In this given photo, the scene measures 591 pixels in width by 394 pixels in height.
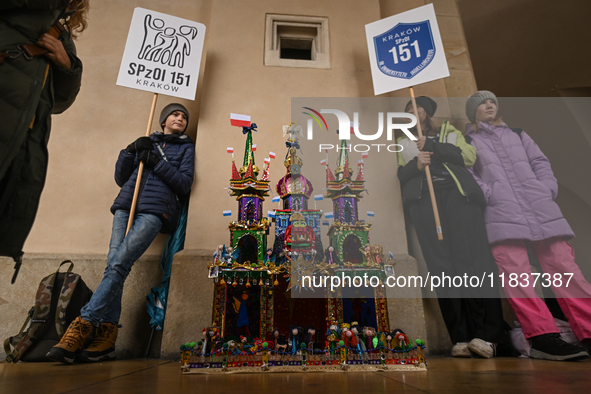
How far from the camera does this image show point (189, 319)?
2.46 meters

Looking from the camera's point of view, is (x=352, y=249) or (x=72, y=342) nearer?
(x=72, y=342)

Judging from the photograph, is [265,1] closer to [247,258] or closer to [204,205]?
[204,205]

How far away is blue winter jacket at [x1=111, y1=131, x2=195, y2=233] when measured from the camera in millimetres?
2416

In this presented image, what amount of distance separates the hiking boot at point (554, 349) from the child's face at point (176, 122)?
2931 mm

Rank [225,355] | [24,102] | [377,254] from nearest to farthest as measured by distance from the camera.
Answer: [24,102], [225,355], [377,254]

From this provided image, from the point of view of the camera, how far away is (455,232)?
8.61 ft

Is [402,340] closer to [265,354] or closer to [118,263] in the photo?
[265,354]

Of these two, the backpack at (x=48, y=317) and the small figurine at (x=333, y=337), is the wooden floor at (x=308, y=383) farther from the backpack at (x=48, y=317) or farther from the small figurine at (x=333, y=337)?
the backpack at (x=48, y=317)

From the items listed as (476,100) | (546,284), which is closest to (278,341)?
(546,284)

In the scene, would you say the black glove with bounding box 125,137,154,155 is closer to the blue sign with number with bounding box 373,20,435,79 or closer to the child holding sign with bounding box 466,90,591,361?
the blue sign with number with bounding box 373,20,435,79

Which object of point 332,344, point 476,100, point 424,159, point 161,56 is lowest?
point 332,344

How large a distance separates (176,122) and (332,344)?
84.3 inches

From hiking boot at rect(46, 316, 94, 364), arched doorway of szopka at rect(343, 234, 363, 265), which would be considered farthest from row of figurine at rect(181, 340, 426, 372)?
hiking boot at rect(46, 316, 94, 364)

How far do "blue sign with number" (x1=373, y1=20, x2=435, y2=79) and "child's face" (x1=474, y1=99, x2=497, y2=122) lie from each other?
592 mm
